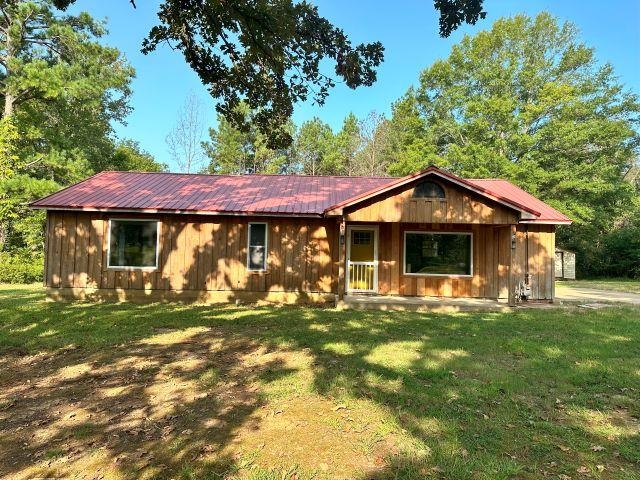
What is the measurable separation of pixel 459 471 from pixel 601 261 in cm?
2798

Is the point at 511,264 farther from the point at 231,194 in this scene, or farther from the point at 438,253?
the point at 231,194

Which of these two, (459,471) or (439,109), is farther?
(439,109)

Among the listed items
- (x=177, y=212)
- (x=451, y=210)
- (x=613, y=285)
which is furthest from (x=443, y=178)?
(x=613, y=285)

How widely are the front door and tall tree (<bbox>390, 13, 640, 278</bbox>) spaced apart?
16975 millimetres

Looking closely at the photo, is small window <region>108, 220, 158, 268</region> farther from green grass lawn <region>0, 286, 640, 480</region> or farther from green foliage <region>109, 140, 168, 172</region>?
green foliage <region>109, 140, 168, 172</region>

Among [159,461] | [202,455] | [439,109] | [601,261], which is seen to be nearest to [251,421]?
[202,455]

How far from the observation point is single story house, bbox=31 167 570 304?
454 inches

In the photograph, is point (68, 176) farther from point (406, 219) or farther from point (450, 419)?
point (450, 419)

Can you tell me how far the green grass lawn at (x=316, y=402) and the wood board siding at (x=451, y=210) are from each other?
11.1 feet

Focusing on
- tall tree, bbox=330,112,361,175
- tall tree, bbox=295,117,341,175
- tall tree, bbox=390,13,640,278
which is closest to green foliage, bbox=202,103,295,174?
tall tree, bbox=295,117,341,175

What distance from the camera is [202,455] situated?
129 inches

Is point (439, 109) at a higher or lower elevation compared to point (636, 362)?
higher

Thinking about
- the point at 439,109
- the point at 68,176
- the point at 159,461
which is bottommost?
the point at 159,461

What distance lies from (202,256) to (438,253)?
690cm
